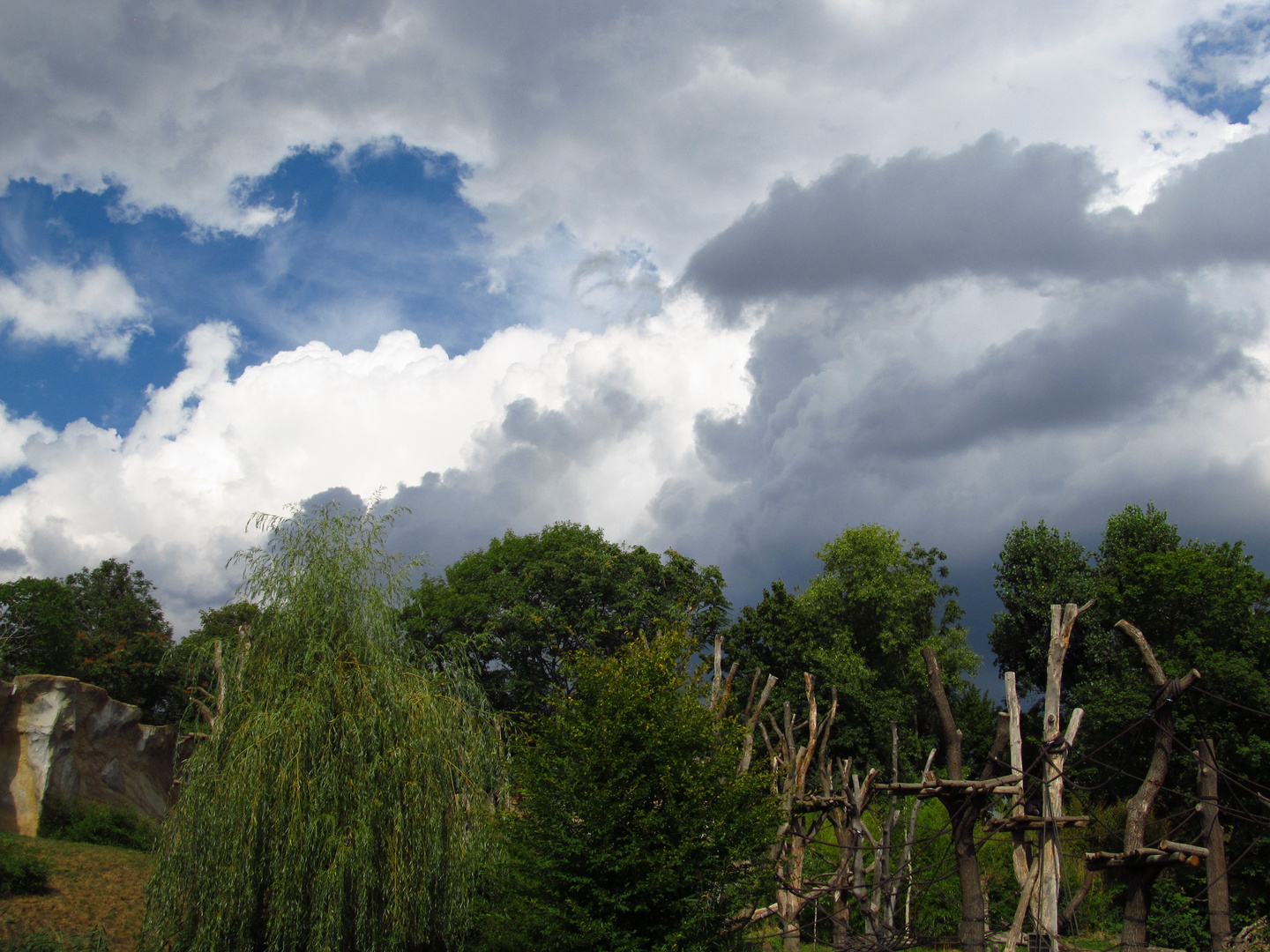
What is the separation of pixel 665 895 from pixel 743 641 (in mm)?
28348

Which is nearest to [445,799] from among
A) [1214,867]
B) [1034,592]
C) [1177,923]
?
[1214,867]

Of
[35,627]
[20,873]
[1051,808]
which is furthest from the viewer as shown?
[35,627]

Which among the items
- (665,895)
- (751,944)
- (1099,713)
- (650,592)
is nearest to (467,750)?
(665,895)

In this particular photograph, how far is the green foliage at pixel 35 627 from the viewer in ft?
125

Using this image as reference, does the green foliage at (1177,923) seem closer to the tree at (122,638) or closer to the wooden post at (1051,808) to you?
the wooden post at (1051,808)

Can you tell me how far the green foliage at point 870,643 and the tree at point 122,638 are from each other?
28378 millimetres

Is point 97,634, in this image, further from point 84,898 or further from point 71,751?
point 84,898

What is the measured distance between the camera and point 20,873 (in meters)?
21.2

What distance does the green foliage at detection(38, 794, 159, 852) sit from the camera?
27.2 m

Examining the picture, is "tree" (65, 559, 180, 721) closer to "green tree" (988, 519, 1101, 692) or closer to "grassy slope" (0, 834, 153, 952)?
"grassy slope" (0, 834, 153, 952)

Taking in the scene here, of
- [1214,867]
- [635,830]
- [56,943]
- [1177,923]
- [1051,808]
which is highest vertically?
[1051,808]

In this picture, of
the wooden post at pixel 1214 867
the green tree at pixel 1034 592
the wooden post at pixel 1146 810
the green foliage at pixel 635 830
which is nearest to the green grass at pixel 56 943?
the green foliage at pixel 635 830

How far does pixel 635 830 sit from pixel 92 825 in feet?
70.7

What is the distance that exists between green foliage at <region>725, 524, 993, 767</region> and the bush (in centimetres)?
2665
